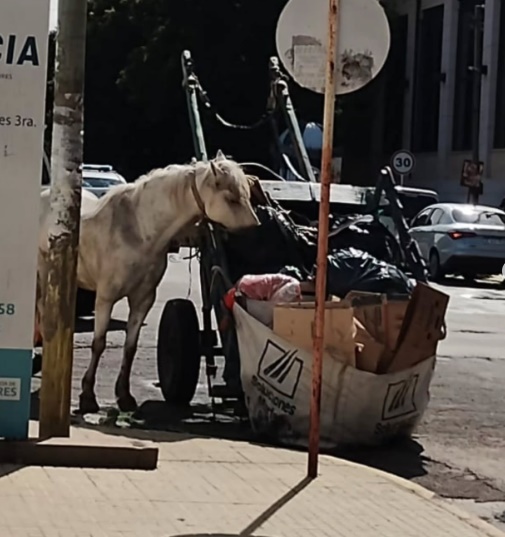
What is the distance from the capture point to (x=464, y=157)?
2167 inches

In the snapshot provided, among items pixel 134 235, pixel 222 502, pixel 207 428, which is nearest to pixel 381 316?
pixel 207 428

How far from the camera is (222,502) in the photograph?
818 centimetres

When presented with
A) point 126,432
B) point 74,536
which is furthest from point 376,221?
point 74,536

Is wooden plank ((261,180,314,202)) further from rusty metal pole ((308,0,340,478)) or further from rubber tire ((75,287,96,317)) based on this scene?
rubber tire ((75,287,96,317))

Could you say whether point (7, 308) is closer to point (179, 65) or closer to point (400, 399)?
point (400, 399)

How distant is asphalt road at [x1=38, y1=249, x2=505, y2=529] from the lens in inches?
388

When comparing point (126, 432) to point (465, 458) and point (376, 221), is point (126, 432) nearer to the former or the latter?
point (465, 458)

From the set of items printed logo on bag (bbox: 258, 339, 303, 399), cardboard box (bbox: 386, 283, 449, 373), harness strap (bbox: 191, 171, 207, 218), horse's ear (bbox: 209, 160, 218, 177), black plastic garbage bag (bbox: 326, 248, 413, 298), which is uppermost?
horse's ear (bbox: 209, 160, 218, 177)

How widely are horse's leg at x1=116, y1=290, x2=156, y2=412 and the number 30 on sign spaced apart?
284cm

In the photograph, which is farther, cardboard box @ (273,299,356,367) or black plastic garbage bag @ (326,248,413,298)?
black plastic garbage bag @ (326,248,413,298)

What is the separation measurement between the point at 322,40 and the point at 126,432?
3.19m

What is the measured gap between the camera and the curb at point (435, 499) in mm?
8023

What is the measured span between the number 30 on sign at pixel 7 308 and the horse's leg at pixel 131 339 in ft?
9.32

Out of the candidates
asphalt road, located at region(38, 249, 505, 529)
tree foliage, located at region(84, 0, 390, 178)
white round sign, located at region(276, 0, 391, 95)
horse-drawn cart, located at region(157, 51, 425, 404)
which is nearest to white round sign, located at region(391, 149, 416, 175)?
tree foliage, located at region(84, 0, 390, 178)
